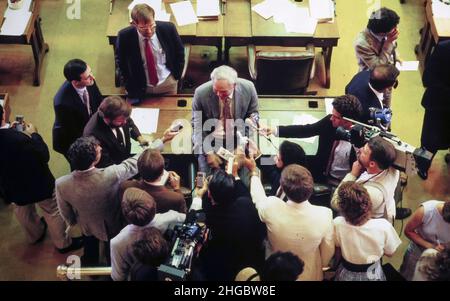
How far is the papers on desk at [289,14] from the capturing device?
19.4 feet

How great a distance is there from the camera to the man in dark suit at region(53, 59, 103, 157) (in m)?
4.50

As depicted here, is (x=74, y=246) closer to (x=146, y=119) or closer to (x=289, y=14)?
(x=146, y=119)

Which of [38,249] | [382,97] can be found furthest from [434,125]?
[38,249]

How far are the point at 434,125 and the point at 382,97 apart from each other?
824 millimetres

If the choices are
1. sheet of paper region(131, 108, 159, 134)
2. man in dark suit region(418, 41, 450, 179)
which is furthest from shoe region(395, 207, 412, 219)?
sheet of paper region(131, 108, 159, 134)

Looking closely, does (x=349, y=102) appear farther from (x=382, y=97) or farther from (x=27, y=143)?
(x=27, y=143)

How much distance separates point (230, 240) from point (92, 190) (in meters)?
1.06

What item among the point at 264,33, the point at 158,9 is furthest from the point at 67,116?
the point at 264,33

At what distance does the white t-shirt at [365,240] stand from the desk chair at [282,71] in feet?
6.97

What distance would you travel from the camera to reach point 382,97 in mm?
4602

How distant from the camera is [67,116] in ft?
15.1

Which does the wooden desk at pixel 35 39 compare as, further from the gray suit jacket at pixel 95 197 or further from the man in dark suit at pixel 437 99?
the man in dark suit at pixel 437 99

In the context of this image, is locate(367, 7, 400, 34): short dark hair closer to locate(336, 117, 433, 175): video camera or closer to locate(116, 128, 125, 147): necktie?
locate(336, 117, 433, 175): video camera

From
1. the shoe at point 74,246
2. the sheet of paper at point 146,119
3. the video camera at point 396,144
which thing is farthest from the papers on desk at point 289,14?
the shoe at point 74,246
